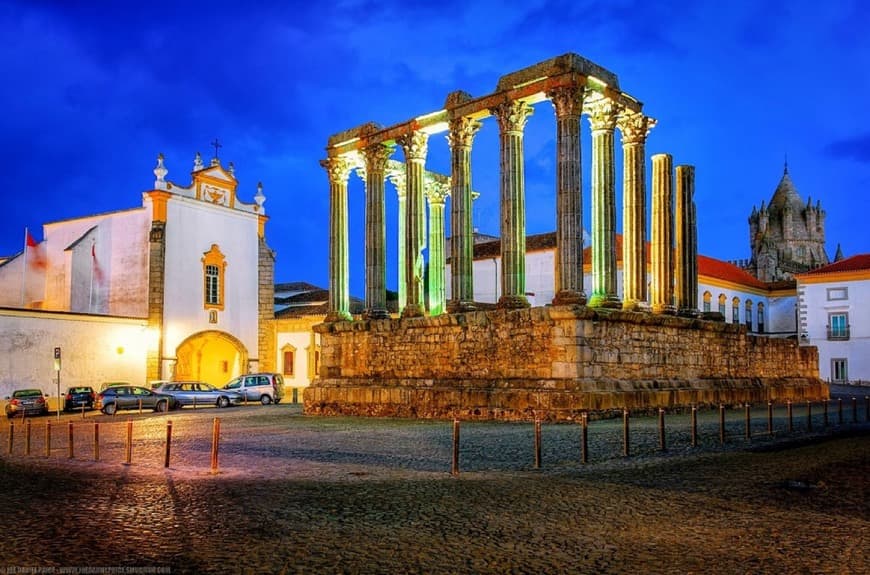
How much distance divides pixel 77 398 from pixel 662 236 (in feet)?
73.6

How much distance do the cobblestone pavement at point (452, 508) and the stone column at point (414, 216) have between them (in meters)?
10.6

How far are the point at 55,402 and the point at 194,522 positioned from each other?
28900 mm

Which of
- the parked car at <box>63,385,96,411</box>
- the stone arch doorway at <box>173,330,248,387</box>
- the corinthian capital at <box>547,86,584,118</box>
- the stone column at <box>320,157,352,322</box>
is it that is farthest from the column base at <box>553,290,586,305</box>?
the stone arch doorway at <box>173,330,248,387</box>

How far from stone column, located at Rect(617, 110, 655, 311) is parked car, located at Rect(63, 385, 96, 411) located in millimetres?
21131

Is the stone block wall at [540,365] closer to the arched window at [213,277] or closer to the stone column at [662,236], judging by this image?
the stone column at [662,236]

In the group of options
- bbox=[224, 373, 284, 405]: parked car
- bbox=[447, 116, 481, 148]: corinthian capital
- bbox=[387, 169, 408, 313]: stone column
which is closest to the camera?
bbox=[447, 116, 481, 148]: corinthian capital

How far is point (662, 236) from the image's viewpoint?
23.8m

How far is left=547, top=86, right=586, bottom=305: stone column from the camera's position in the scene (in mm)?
20047

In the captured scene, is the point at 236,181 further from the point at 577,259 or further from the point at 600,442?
the point at 600,442

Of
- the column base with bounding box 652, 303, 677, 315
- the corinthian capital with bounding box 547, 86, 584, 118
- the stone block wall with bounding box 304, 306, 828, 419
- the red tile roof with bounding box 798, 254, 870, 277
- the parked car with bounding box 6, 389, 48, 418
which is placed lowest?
the parked car with bounding box 6, 389, 48, 418

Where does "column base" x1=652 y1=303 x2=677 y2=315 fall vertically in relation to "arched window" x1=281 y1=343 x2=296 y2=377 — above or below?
above

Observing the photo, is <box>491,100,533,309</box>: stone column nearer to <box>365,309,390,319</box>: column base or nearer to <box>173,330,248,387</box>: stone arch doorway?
<box>365,309,390,319</box>: column base

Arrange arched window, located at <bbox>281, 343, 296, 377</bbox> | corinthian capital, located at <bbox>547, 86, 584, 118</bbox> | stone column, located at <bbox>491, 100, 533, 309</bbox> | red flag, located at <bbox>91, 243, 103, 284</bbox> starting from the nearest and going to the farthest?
corinthian capital, located at <bbox>547, 86, 584, 118</bbox> → stone column, located at <bbox>491, 100, 533, 309</bbox> → red flag, located at <bbox>91, 243, 103, 284</bbox> → arched window, located at <bbox>281, 343, 296, 377</bbox>

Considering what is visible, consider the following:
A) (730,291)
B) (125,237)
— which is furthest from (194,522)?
(730,291)
